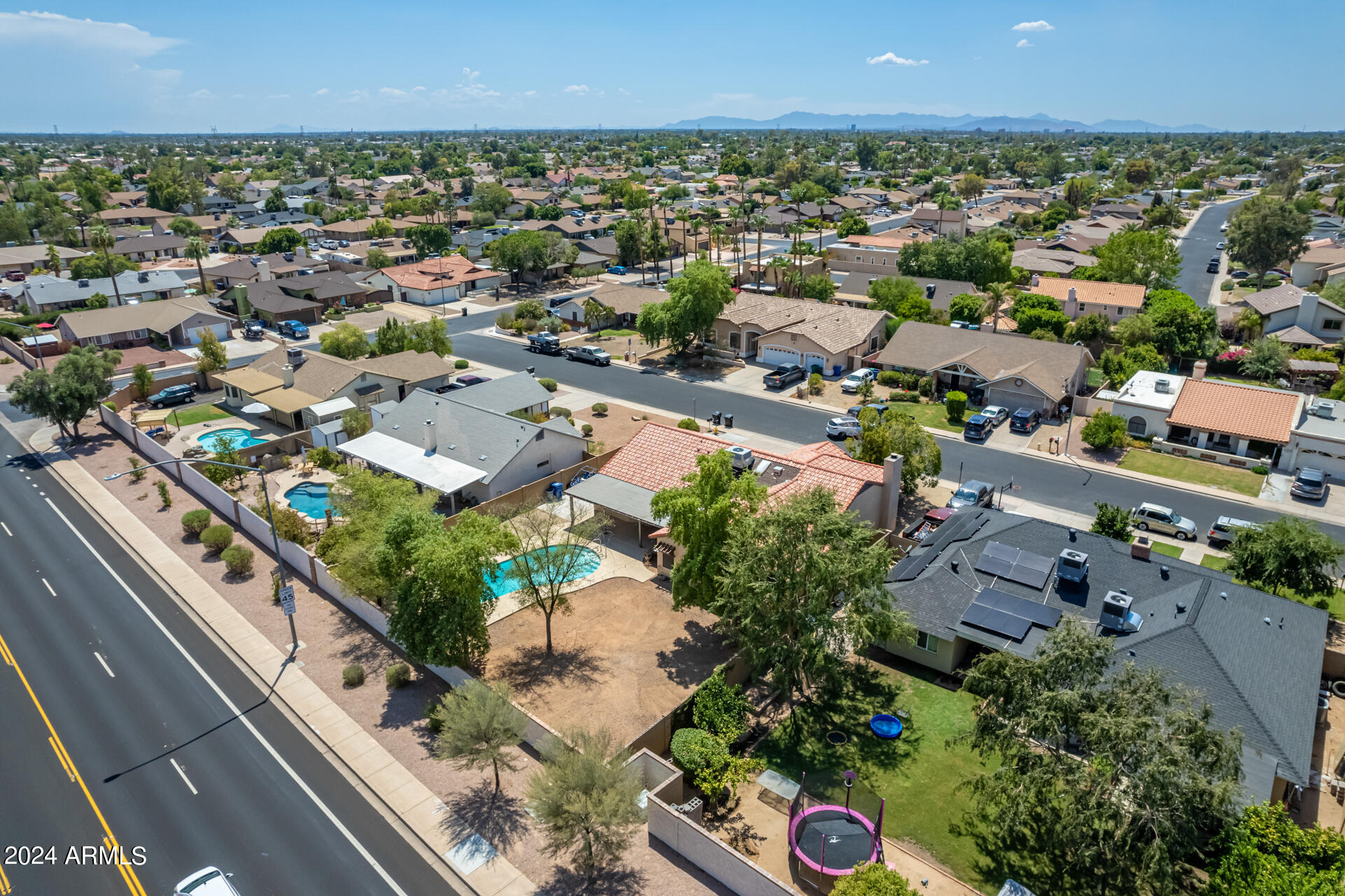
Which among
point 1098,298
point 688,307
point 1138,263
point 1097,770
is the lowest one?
point 1098,298

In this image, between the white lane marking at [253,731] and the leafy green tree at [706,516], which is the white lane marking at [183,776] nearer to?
the white lane marking at [253,731]

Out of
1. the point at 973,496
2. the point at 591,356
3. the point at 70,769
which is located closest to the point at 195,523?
the point at 70,769

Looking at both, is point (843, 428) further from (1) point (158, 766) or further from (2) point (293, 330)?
(2) point (293, 330)

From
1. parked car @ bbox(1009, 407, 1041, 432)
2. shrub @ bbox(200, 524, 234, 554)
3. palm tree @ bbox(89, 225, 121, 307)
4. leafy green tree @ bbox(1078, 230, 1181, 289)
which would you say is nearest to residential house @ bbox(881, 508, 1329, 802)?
parked car @ bbox(1009, 407, 1041, 432)

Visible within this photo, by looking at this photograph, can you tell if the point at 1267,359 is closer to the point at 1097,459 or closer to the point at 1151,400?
the point at 1151,400

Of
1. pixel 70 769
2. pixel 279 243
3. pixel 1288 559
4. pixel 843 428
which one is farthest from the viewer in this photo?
pixel 279 243

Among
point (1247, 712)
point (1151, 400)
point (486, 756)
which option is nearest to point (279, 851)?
point (486, 756)
